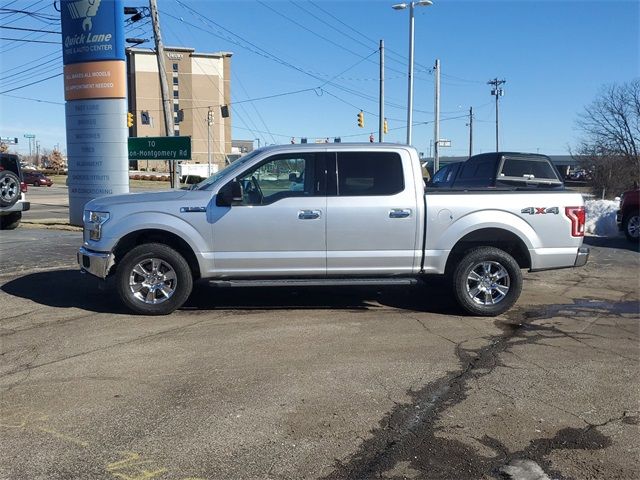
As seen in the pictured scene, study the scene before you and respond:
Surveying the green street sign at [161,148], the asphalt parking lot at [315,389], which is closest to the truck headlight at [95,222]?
the asphalt parking lot at [315,389]

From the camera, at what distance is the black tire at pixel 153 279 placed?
6816 millimetres

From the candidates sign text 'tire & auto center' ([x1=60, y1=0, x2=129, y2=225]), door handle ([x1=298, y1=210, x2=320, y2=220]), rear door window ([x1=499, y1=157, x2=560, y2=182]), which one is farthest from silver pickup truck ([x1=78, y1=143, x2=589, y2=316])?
sign text 'tire & auto center' ([x1=60, y1=0, x2=129, y2=225])

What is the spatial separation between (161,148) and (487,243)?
13123 mm

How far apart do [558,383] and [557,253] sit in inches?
105

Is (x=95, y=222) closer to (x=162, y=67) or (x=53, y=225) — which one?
(x=53, y=225)

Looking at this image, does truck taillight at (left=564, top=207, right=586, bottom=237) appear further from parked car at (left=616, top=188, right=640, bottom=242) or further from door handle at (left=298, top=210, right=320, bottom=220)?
parked car at (left=616, top=188, right=640, bottom=242)

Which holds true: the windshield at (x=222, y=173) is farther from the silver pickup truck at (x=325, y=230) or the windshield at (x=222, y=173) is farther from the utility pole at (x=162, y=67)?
the utility pole at (x=162, y=67)

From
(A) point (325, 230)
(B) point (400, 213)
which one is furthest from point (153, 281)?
(B) point (400, 213)

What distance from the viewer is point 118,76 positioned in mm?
14617

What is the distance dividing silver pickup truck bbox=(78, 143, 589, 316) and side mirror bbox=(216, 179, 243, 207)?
0.04 feet

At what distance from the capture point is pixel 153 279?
22.6 ft

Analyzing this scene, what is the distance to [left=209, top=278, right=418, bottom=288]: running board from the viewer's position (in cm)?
685

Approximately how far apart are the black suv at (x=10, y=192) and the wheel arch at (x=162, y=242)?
9166 millimetres

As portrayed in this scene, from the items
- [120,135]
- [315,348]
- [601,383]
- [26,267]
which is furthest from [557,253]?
[120,135]
